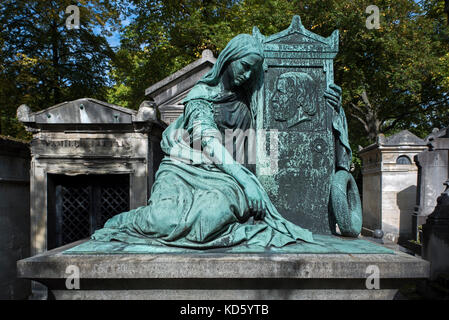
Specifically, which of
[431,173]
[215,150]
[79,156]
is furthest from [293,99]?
[431,173]

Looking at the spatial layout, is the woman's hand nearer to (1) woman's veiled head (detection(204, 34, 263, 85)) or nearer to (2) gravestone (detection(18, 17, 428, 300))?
(2) gravestone (detection(18, 17, 428, 300))

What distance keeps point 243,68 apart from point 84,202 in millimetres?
4640

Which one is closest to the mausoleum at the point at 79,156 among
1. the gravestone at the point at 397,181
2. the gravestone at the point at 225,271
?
the gravestone at the point at 225,271

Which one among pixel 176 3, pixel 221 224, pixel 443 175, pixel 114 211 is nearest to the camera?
pixel 221 224

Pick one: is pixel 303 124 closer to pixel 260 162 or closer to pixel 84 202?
pixel 260 162

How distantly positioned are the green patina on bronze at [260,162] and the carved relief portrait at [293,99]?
0.4 inches

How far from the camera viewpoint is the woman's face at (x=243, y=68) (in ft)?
10.6

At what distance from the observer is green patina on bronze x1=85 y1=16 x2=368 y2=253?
2.87 m

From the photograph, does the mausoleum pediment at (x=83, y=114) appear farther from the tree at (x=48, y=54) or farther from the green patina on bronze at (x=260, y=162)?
the tree at (x=48, y=54)

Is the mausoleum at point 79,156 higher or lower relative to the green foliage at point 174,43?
lower

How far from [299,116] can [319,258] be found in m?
1.60

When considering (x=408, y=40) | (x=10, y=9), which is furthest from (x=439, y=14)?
(x=10, y=9)

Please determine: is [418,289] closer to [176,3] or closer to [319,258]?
[319,258]

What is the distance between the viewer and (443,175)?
8797 mm
